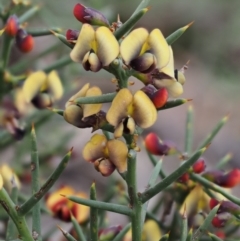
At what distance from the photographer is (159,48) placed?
48 cm

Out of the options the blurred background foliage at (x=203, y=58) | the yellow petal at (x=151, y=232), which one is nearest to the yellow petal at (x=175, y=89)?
the yellow petal at (x=151, y=232)

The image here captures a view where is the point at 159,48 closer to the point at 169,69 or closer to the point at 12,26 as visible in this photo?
the point at 169,69

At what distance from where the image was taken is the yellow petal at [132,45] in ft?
1.51

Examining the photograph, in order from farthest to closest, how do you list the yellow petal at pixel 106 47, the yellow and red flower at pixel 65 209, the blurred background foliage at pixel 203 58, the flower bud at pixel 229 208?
the blurred background foliage at pixel 203 58 < the yellow and red flower at pixel 65 209 < the flower bud at pixel 229 208 < the yellow petal at pixel 106 47

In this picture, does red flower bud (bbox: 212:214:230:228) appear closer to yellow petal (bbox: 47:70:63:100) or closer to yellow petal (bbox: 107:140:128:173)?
yellow petal (bbox: 107:140:128:173)

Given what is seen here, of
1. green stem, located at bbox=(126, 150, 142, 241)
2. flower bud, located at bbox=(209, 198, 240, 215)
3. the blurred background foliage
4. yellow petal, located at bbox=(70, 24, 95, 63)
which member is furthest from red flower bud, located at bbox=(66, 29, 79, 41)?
the blurred background foliage

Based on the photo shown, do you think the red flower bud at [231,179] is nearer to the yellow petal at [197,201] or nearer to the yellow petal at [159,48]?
the yellow petal at [197,201]

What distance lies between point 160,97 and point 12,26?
12.5 inches

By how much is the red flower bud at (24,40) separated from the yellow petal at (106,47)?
282mm

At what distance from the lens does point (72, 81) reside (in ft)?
3.66

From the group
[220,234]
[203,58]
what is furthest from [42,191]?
[203,58]

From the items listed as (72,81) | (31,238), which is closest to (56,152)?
(72,81)

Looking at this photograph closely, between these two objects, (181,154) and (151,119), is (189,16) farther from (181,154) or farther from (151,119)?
(151,119)

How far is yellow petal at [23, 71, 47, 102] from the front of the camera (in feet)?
2.50
